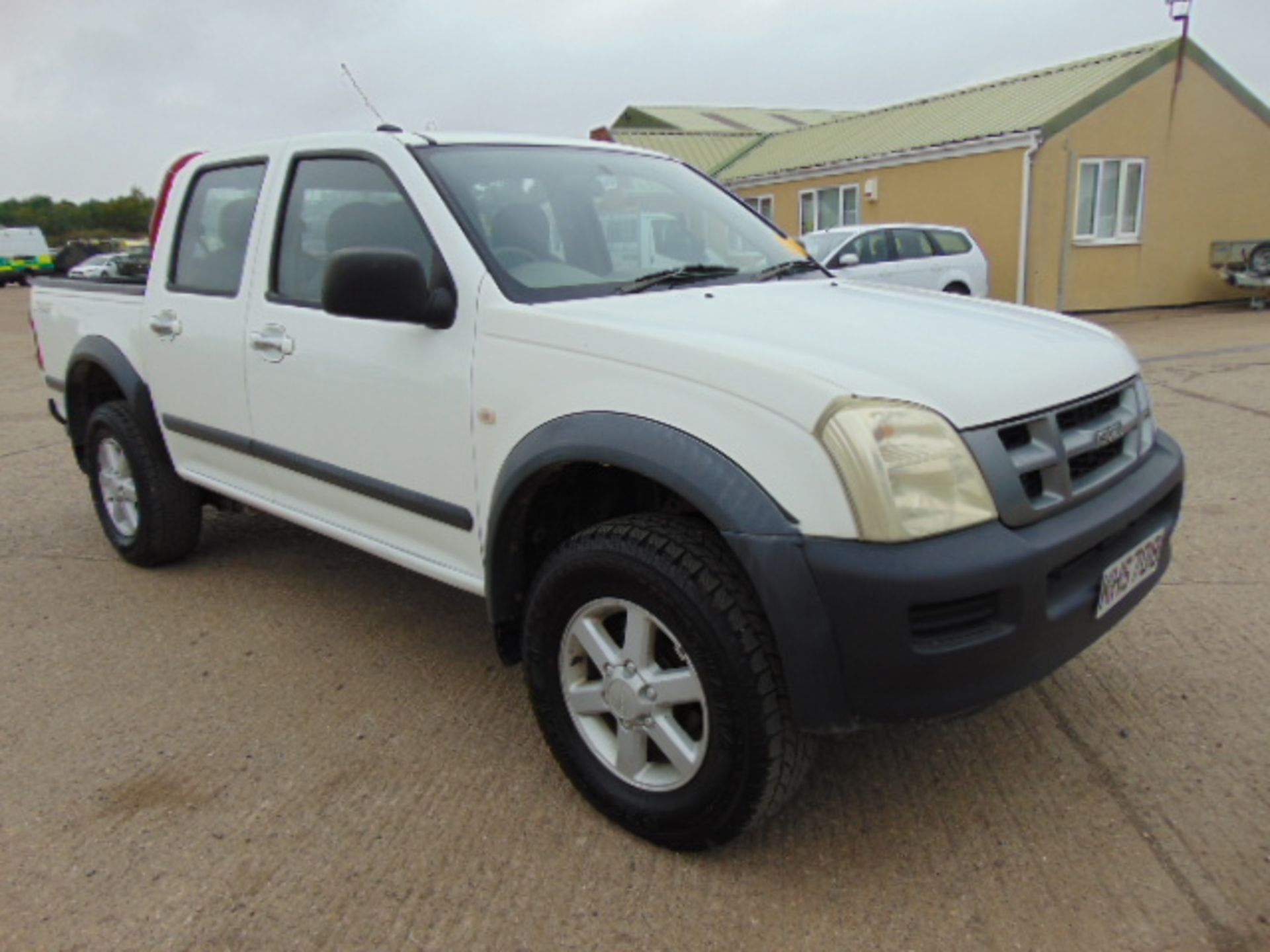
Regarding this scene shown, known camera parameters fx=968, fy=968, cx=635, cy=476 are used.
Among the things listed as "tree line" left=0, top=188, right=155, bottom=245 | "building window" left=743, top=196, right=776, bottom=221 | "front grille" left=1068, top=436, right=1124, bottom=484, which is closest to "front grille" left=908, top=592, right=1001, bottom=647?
"front grille" left=1068, top=436, right=1124, bottom=484

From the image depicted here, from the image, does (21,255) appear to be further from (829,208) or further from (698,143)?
(829,208)

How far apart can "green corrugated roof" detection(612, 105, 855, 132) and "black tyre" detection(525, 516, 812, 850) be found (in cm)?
2335

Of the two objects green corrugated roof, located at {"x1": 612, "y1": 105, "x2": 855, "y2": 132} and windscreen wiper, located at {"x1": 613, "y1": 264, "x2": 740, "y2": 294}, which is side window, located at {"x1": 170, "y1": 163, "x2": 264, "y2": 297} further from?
green corrugated roof, located at {"x1": 612, "y1": 105, "x2": 855, "y2": 132}

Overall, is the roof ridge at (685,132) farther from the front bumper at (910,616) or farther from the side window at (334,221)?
the front bumper at (910,616)

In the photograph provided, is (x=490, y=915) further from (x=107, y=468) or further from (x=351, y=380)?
(x=107, y=468)

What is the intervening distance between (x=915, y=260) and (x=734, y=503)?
11.3m

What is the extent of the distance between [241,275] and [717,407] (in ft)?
7.30

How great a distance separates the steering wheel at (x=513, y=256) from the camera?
8.97ft

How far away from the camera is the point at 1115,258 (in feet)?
50.9

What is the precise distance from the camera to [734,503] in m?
2.02

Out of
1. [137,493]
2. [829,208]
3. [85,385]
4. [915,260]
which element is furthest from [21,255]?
[137,493]

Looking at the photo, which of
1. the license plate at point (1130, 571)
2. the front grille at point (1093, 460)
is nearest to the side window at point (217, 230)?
the front grille at point (1093, 460)

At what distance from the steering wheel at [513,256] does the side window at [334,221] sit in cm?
21

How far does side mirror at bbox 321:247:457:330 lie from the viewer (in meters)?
2.53
